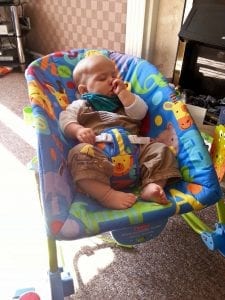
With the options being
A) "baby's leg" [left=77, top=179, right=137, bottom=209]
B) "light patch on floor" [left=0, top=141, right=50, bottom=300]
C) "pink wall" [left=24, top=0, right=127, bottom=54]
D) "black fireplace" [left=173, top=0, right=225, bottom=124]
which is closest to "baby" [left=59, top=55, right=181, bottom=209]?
"baby's leg" [left=77, top=179, right=137, bottom=209]

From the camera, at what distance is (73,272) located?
40.4 inches

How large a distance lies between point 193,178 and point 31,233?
67cm

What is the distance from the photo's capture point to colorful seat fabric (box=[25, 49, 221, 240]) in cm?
75

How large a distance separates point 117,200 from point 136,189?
156 millimetres

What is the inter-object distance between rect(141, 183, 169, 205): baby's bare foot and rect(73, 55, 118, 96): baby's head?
453mm

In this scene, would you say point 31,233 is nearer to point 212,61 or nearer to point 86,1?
point 212,61

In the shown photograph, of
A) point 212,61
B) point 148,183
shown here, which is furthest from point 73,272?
point 212,61

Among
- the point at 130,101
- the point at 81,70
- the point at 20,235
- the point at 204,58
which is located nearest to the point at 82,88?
the point at 81,70

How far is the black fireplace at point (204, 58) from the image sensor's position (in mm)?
1371

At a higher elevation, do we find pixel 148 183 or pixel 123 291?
pixel 148 183

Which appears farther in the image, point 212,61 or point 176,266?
point 212,61

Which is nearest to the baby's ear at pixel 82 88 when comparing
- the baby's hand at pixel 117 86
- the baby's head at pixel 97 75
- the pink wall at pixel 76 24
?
the baby's head at pixel 97 75

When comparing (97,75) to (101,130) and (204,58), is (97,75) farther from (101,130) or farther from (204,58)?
(204,58)

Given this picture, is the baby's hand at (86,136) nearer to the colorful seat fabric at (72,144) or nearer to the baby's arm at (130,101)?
the colorful seat fabric at (72,144)
